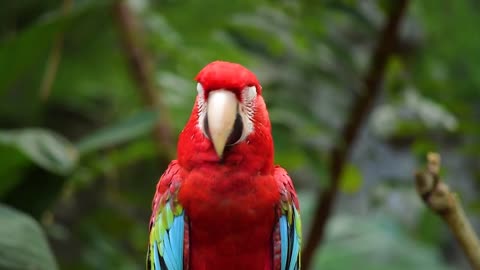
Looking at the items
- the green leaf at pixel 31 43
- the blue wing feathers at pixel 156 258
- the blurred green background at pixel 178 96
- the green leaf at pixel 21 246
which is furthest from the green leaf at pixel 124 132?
the blue wing feathers at pixel 156 258

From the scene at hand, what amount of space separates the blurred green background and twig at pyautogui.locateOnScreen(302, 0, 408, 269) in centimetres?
2

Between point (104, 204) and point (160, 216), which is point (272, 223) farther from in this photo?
point (104, 204)

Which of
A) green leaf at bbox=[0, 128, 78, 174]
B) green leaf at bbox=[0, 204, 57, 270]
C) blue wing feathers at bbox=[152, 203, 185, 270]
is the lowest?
green leaf at bbox=[0, 204, 57, 270]

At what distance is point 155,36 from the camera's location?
67.6 inches

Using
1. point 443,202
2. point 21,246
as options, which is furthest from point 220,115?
point 21,246

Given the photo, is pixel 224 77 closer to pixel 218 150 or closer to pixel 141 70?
pixel 218 150

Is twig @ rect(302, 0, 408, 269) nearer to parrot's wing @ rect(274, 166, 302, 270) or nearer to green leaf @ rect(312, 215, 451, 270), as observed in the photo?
green leaf @ rect(312, 215, 451, 270)

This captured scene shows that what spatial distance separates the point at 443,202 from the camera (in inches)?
31.3

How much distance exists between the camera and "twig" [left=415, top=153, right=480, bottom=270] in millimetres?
791

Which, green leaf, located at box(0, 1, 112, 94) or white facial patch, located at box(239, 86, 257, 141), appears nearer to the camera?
white facial patch, located at box(239, 86, 257, 141)

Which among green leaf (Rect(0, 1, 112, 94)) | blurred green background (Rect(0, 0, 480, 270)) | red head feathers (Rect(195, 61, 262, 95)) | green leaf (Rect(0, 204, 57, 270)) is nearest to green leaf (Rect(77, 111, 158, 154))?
blurred green background (Rect(0, 0, 480, 270))

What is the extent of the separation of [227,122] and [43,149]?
1.89ft

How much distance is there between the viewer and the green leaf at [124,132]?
1199mm

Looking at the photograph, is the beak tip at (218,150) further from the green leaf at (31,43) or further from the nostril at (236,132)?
the green leaf at (31,43)
